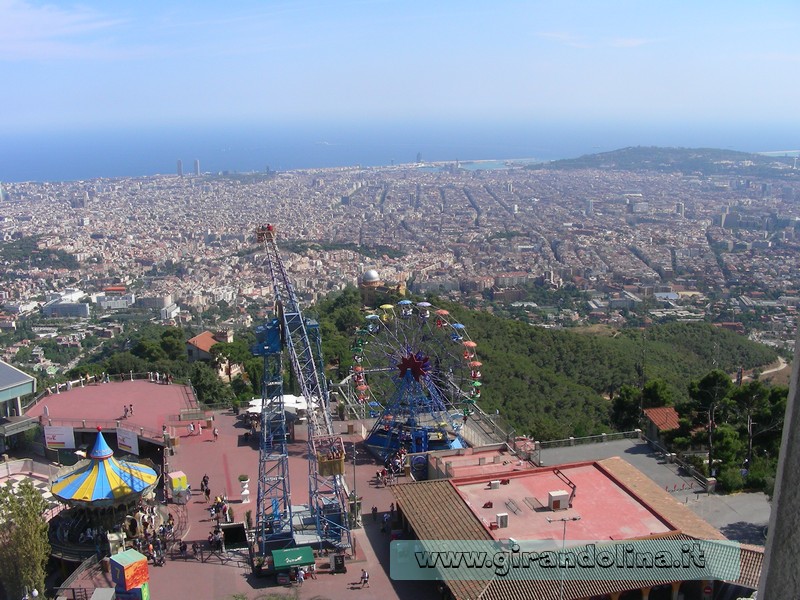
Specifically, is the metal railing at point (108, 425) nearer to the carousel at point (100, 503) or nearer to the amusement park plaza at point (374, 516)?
the amusement park plaza at point (374, 516)

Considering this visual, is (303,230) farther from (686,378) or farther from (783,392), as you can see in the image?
(783,392)

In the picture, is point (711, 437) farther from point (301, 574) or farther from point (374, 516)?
point (301, 574)

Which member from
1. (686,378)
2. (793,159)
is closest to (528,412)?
(686,378)

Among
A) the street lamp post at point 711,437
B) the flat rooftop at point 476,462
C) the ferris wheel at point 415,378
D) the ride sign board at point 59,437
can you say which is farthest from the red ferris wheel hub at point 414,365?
the ride sign board at point 59,437

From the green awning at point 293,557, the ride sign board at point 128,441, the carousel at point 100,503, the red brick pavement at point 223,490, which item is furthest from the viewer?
the ride sign board at point 128,441

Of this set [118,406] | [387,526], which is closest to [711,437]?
[387,526]
